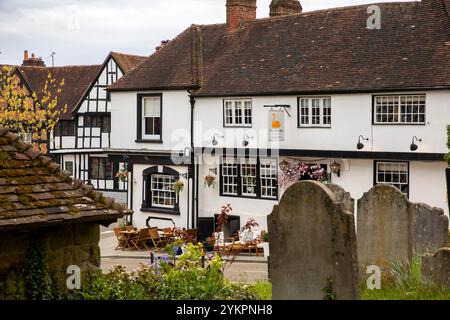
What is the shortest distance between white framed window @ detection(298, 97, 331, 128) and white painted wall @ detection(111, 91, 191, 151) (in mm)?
5298

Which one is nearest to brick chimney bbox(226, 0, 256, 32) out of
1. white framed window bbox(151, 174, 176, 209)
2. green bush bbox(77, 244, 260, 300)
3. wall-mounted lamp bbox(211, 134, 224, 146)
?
wall-mounted lamp bbox(211, 134, 224, 146)

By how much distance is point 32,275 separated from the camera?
32.1 ft

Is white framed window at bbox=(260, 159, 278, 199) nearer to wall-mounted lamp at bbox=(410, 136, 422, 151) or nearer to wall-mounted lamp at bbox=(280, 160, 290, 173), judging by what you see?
wall-mounted lamp at bbox=(280, 160, 290, 173)

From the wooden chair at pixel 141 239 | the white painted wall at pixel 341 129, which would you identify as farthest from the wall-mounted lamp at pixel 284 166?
the wooden chair at pixel 141 239

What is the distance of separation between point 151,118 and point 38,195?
21639mm

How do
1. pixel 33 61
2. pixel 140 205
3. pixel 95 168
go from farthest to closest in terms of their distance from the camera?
pixel 33 61 → pixel 95 168 → pixel 140 205

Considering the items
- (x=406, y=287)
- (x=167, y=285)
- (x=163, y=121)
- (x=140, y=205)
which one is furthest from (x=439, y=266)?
(x=140, y=205)

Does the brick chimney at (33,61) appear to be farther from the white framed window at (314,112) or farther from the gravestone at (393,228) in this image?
the gravestone at (393,228)

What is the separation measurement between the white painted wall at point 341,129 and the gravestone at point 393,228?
1039 cm

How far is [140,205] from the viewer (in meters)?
31.6

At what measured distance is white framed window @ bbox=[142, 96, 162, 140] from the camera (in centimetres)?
3106

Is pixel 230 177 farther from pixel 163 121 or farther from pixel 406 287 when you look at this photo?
pixel 406 287

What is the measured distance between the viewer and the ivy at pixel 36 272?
384 inches
